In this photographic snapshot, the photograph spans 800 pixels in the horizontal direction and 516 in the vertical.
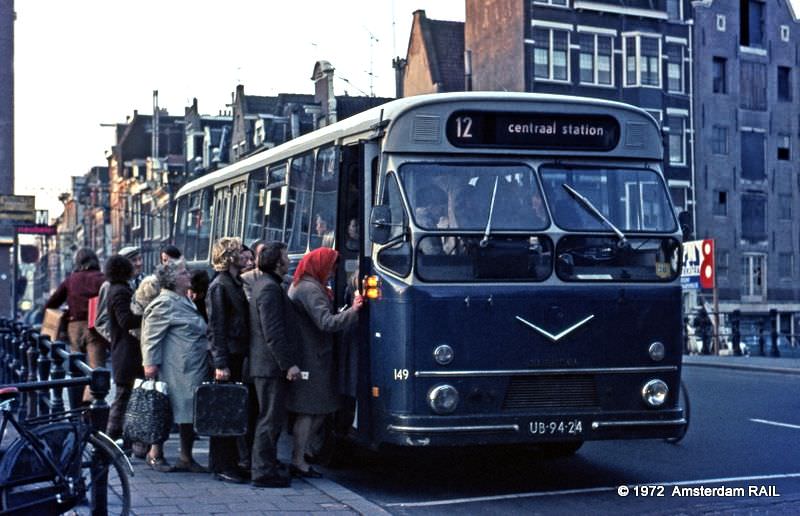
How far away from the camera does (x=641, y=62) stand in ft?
180

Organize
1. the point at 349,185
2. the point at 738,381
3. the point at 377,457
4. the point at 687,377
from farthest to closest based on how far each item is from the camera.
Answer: the point at 687,377 → the point at 738,381 → the point at 377,457 → the point at 349,185

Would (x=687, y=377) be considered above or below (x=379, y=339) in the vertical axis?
below

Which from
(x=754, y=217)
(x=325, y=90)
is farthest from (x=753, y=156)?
(x=325, y=90)

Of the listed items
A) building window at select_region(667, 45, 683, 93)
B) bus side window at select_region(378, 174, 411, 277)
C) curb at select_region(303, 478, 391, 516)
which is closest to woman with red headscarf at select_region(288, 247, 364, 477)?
curb at select_region(303, 478, 391, 516)

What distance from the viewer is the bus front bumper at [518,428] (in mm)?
9391

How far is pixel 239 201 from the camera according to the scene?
15758mm

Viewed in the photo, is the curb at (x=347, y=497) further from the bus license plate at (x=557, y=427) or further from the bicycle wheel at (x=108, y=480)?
the bicycle wheel at (x=108, y=480)

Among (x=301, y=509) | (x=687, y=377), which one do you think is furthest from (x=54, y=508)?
(x=687, y=377)

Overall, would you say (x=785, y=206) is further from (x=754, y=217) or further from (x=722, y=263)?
(x=722, y=263)

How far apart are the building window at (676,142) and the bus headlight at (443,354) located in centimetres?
4730

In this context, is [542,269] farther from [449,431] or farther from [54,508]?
[54,508]

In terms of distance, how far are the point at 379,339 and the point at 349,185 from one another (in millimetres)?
1542

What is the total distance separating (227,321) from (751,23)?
5443 cm

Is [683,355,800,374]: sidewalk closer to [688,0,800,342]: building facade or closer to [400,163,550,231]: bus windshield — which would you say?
[400,163,550,231]: bus windshield
